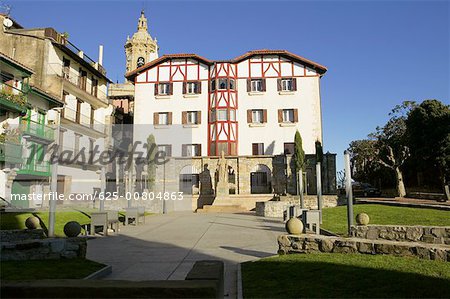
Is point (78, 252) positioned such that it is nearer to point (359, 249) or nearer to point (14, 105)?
point (359, 249)

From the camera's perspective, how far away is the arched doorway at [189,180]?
3755 cm

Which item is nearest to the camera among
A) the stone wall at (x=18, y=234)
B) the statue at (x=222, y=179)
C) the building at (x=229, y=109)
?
the stone wall at (x=18, y=234)

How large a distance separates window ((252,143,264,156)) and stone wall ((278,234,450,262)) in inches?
1188

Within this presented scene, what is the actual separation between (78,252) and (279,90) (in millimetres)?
34225

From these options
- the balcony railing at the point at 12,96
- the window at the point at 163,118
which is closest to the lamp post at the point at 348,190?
the balcony railing at the point at 12,96

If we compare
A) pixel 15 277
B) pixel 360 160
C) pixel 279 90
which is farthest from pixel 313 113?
pixel 15 277

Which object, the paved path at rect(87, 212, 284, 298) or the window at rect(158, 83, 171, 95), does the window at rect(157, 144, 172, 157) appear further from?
the paved path at rect(87, 212, 284, 298)

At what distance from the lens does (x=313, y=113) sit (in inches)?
A: 1534

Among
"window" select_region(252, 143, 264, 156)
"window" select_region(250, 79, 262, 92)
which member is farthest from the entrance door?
"window" select_region(250, 79, 262, 92)

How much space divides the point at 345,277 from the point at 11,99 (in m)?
24.7

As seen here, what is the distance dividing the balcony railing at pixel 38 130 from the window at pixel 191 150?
1388cm

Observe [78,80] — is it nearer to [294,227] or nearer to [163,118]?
[163,118]

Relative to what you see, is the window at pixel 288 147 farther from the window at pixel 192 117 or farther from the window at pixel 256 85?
the window at pixel 192 117

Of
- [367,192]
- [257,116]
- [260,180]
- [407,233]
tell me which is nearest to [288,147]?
[260,180]
